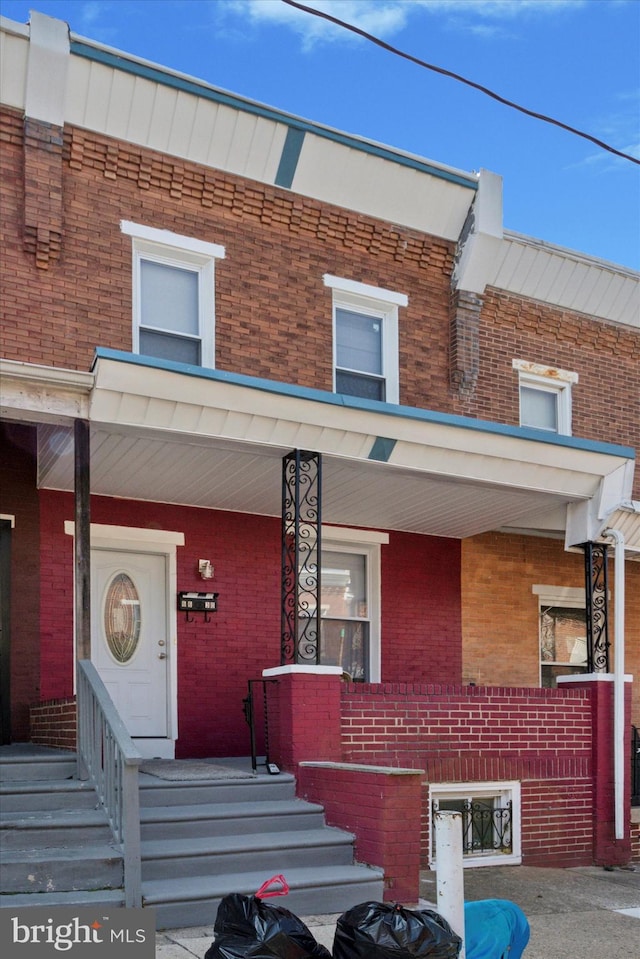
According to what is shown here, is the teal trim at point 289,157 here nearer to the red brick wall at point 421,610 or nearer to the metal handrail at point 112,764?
the red brick wall at point 421,610

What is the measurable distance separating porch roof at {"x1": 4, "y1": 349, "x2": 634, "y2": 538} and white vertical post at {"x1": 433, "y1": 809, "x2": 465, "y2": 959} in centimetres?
551

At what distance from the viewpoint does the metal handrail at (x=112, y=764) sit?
7.03 metres

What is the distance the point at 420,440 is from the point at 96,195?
4.16 metres

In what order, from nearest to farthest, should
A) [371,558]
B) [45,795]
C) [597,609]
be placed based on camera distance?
[45,795], [597,609], [371,558]

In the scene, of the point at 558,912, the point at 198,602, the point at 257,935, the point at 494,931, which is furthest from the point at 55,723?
the point at 494,931

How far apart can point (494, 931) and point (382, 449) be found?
18.3 feet

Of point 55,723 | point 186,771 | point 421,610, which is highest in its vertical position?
→ point 421,610

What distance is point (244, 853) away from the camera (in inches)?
310

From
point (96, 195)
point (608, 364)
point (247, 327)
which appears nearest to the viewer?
point (96, 195)

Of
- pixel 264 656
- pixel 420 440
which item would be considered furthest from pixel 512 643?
pixel 420 440

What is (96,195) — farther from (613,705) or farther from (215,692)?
(613,705)

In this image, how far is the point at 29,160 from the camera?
34.8 ft

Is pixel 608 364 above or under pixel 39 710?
above

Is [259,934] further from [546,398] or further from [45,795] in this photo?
[546,398]
